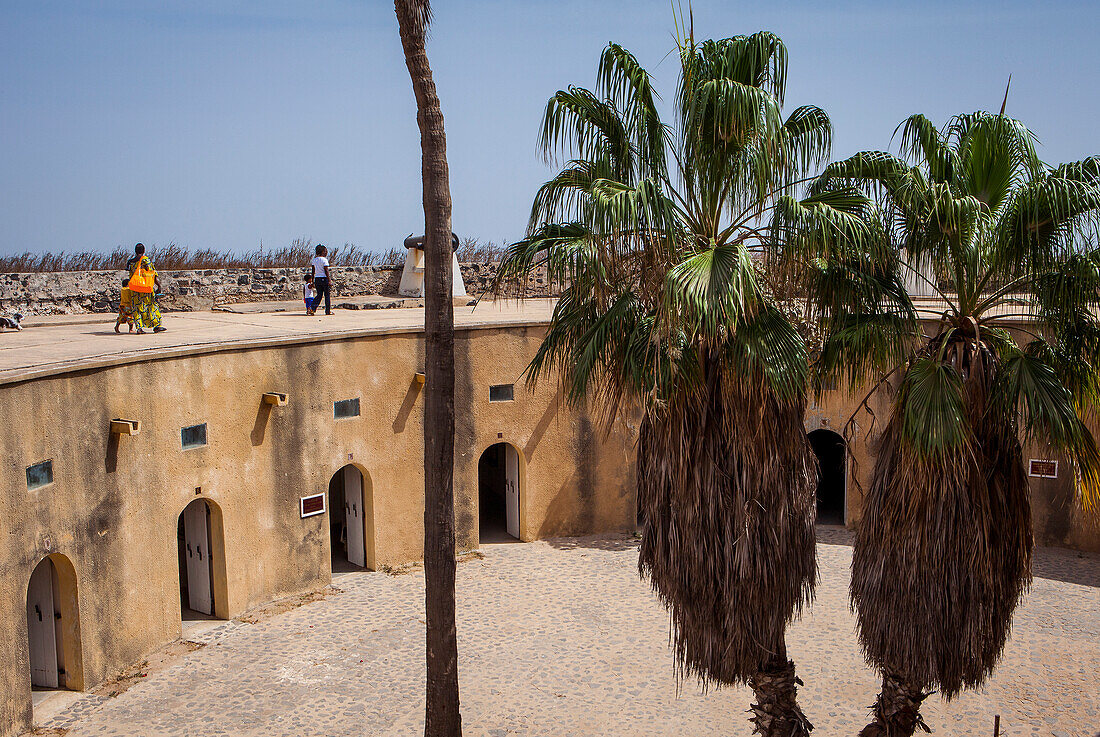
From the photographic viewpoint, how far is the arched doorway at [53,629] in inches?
403

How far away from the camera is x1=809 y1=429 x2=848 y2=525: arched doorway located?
18.1 metres

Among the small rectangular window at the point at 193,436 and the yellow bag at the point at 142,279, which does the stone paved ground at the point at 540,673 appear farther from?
the yellow bag at the point at 142,279

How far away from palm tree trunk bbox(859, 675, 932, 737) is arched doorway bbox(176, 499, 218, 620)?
27.8ft

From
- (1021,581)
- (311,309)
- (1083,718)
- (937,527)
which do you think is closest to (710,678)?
(937,527)

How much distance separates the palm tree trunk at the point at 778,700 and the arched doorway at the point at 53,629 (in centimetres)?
733

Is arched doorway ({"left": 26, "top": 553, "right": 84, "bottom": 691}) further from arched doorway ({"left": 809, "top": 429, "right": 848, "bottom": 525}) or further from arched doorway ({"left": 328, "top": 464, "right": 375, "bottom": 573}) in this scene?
arched doorway ({"left": 809, "top": 429, "right": 848, "bottom": 525})

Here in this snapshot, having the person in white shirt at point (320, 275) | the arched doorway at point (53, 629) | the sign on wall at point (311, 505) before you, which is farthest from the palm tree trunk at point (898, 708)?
the person in white shirt at point (320, 275)

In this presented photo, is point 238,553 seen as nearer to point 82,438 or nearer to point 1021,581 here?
point 82,438

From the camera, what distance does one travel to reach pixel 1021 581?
27.5 feet

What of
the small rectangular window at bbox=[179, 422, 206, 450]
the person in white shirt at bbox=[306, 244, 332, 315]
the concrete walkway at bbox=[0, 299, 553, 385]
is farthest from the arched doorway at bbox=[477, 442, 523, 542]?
the small rectangular window at bbox=[179, 422, 206, 450]

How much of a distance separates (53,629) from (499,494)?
10257mm

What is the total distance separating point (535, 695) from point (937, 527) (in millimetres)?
5244

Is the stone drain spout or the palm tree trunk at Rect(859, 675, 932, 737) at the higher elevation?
the stone drain spout

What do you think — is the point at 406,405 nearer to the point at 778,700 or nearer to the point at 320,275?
the point at 320,275
